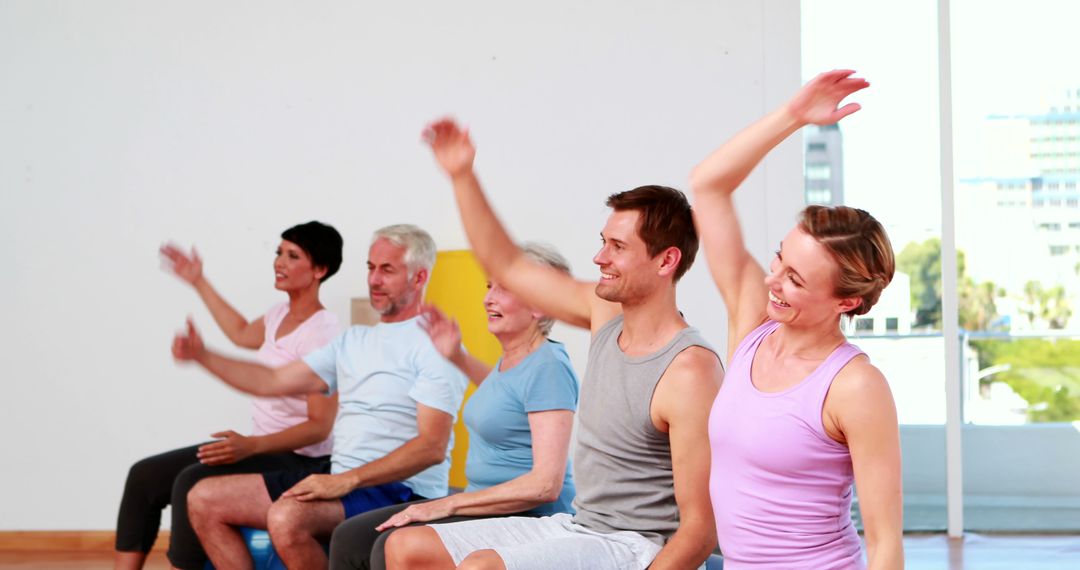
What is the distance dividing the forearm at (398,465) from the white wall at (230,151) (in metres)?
1.93

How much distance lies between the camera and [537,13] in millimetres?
4785

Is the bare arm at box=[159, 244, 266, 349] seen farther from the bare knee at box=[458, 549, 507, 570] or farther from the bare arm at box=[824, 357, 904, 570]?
the bare arm at box=[824, 357, 904, 570]

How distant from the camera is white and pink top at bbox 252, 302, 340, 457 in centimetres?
347

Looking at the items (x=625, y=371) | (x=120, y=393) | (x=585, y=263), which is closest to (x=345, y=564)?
(x=625, y=371)

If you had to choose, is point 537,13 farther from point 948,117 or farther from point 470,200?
point 470,200

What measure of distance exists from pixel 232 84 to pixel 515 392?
111 inches

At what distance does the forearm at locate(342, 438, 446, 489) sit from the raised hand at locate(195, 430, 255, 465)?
0.51m

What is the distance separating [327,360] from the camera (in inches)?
128

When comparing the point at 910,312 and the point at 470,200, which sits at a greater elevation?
the point at 470,200

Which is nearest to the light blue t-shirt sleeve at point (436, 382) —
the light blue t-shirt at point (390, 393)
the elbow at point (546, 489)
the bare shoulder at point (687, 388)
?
the light blue t-shirt at point (390, 393)

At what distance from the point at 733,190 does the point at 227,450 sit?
1.84 meters

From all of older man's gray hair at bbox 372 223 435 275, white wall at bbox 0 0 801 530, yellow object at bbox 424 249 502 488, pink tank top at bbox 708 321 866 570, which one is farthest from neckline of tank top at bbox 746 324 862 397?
white wall at bbox 0 0 801 530

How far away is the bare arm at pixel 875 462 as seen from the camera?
162 cm

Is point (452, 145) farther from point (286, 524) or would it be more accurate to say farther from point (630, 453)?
point (286, 524)
